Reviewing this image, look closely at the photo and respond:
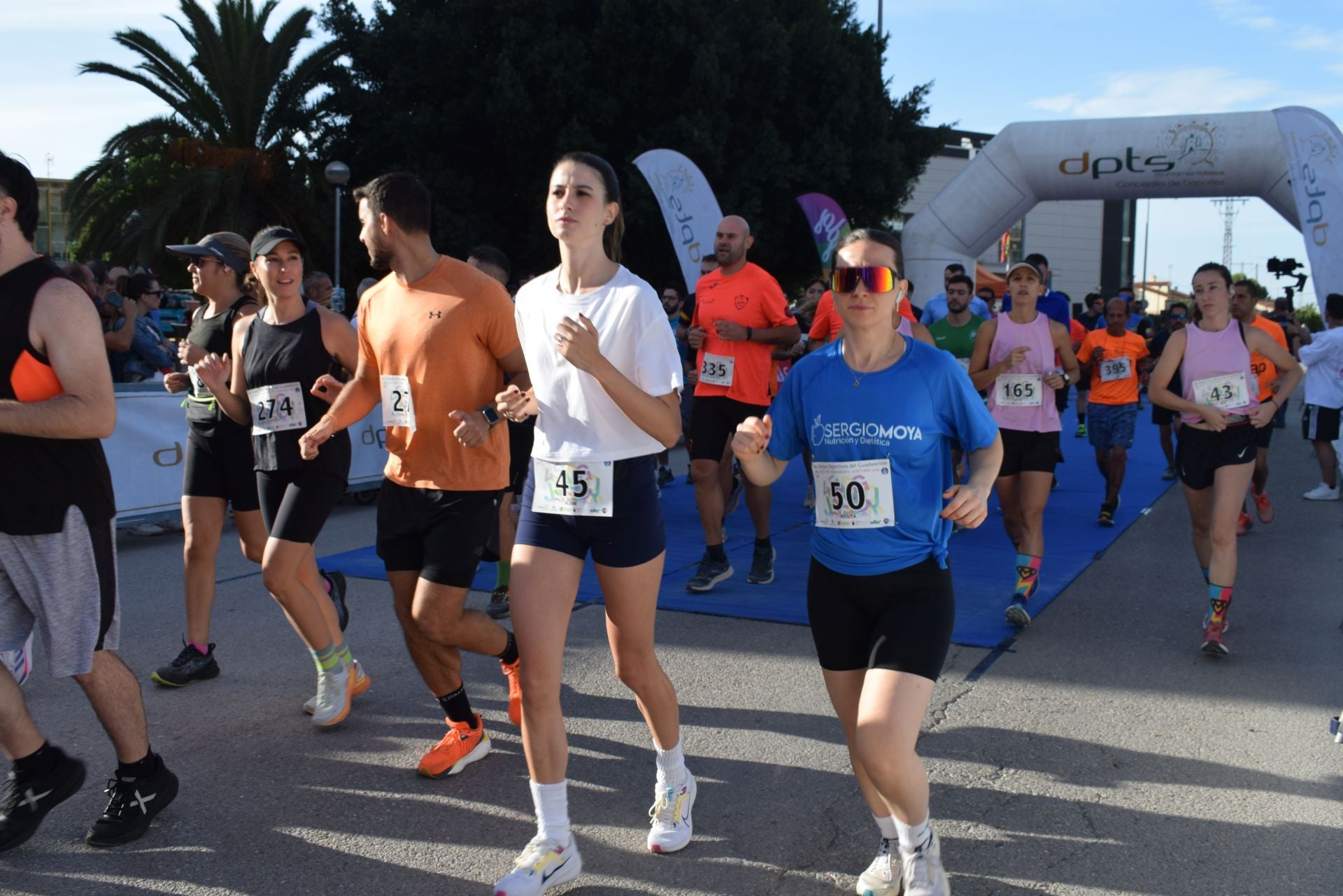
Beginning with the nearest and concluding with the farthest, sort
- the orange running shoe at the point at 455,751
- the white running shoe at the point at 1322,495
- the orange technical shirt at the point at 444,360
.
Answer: the orange technical shirt at the point at 444,360, the orange running shoe at the point at 455,751, the white running shoe at the point at 1322,495

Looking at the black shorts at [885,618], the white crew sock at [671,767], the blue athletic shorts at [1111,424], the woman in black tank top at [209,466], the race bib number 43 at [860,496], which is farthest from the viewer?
the blue athletic shorts at [1111,424]

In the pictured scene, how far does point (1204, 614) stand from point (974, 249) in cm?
1335

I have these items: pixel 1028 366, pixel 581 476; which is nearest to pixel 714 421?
pixel 1028 366

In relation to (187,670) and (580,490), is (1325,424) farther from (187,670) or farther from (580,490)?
(187,670)

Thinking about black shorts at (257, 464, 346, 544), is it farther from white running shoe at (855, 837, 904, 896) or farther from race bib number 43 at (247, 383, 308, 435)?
white running shoe at (855, 837, 904, 896)

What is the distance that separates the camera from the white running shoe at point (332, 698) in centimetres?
443

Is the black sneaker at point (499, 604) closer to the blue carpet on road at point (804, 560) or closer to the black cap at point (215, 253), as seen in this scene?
the blue carpet on road at point (804, 560)

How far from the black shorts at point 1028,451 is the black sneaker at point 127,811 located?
14.8 ft

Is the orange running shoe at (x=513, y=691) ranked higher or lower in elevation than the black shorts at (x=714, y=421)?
lower

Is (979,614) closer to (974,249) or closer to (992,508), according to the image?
(992,508)

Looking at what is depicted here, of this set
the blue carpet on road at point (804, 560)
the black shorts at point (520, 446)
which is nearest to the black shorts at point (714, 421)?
the blue carpet on road at point (804, 560)

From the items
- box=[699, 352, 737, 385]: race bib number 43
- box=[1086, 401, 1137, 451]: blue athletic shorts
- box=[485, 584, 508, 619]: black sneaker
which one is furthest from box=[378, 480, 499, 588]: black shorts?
box=[1086, 401, 1137, 451]: blue athletic shorts

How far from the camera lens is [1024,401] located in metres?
6.46

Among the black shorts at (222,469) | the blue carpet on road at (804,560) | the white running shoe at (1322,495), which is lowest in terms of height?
the white running shoe at (1322,495)
